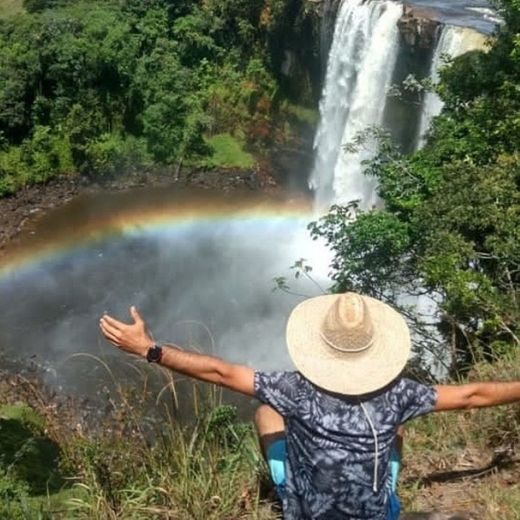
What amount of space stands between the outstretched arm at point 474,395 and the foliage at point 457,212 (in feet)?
11.4

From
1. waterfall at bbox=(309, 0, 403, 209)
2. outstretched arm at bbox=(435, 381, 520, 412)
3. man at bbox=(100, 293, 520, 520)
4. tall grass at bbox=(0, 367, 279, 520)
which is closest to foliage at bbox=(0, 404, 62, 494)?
tall grass at bbox=(0, 367, 279, 520)

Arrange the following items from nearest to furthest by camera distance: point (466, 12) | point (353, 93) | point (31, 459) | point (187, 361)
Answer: point (187, 361), point (31, 459), point (466, 12), point (353, 93)

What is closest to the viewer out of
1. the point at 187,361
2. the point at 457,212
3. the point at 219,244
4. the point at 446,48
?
the point at 187,361

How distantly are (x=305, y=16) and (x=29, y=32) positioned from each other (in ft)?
27.8

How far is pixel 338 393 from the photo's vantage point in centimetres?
293

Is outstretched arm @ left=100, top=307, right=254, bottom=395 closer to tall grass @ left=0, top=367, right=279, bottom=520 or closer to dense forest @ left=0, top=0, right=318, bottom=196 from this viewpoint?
tall grass @ left=0, top=367, right=279, bottom=520

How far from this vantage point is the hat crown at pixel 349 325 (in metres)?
2.88

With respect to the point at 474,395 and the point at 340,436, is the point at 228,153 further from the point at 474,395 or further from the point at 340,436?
the point at 340,436

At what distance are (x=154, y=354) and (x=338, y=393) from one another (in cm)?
79

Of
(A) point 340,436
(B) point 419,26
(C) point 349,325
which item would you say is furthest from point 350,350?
(B) point 419,26

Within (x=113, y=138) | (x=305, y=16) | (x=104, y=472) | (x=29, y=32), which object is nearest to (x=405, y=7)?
(x=305, y=16)

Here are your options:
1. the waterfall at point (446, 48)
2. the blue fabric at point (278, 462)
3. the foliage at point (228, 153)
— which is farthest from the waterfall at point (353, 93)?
the blue fabric at point (278, 462)

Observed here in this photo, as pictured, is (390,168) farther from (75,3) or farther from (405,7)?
(75,3)

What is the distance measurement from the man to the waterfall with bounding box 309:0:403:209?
1512cm
